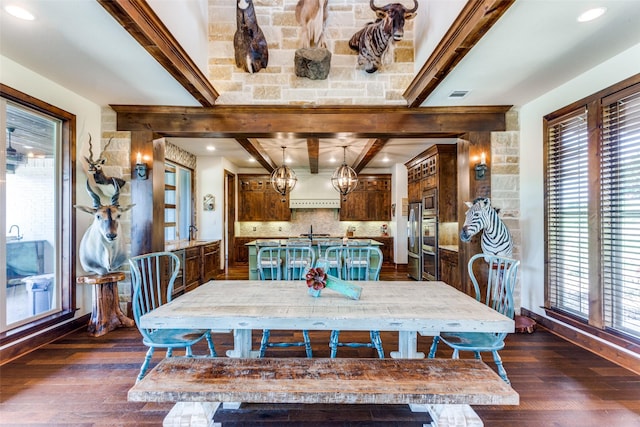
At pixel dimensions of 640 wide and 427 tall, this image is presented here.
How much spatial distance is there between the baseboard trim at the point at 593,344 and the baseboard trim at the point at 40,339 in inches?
210

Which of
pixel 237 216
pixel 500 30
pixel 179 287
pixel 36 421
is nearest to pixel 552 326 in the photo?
pixel 500 30

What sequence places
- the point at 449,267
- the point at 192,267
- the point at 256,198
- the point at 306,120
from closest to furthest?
the point at 306,120, the point at 449,267, the point at 192,267, the point at 256,198

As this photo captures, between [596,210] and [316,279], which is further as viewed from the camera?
[596,210]

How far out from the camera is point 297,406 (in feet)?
7.00

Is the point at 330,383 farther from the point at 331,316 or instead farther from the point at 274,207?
the point at 274,207

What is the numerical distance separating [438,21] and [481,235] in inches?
91.6

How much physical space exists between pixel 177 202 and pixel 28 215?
3.10 metres

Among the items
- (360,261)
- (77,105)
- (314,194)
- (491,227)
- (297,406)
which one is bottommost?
(297,406)

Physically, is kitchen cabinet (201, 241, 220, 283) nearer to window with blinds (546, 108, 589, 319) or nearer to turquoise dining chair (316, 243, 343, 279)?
turquoise dining chair (316, 243, 343, 279)

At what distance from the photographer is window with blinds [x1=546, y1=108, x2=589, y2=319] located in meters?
3.07

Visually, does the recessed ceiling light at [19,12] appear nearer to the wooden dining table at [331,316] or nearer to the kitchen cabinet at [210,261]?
the wooden dining table at [331,316]

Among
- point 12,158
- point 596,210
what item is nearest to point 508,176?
point 596,210

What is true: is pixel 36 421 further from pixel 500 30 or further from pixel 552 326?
pixel 552 326

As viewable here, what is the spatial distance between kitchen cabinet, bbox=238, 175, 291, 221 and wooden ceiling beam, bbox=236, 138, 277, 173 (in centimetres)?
104
